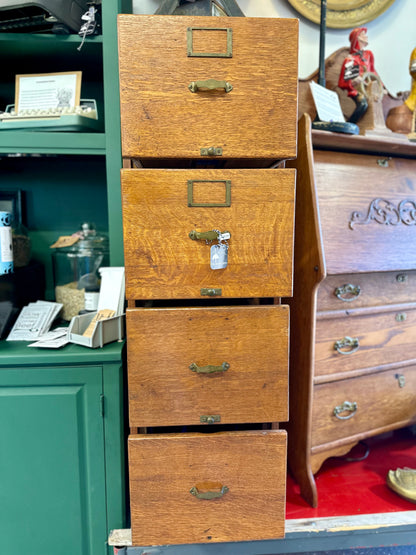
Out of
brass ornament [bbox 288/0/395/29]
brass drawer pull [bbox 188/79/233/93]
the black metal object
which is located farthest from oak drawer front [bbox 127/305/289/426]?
brass ornament [bbox 288/0/395/29]

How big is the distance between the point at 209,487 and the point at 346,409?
20.0 inches

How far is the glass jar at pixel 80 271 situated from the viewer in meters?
1.17

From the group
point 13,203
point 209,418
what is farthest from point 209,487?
point 13,203

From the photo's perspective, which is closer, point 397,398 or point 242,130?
point 242,130

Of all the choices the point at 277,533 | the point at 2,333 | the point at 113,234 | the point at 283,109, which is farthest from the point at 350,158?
the point at 2,333

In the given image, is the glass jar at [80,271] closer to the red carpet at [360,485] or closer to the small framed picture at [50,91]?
the small framed picture at [50,91]

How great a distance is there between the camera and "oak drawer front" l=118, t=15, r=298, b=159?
0.74 metres

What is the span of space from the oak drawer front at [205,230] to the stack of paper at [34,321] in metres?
0.42

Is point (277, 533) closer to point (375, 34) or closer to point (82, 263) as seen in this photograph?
point (82, 263)

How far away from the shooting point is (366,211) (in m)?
1.08

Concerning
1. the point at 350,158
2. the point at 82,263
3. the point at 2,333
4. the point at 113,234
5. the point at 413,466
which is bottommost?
the point at 413,466

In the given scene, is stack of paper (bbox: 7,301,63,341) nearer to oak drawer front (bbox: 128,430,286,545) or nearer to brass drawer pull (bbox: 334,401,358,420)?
oak drawer front (bbox: 128,430,286,545)

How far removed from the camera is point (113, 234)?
1.03 metres

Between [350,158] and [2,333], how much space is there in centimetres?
113
